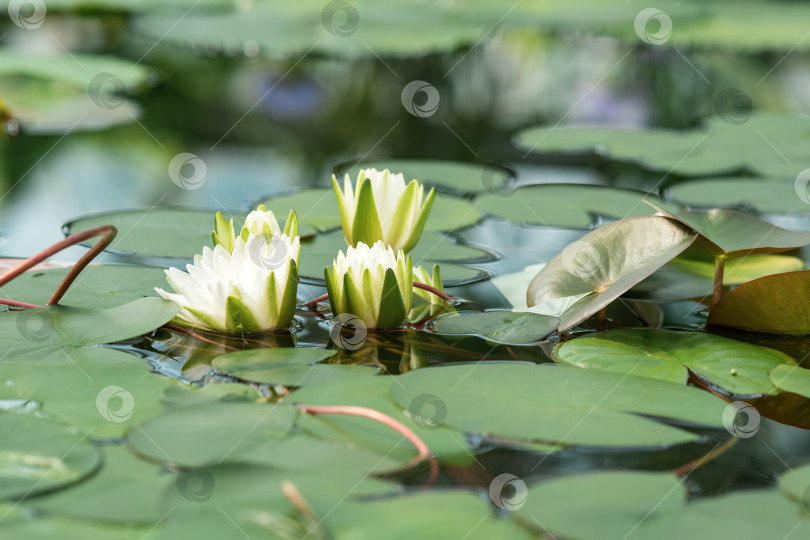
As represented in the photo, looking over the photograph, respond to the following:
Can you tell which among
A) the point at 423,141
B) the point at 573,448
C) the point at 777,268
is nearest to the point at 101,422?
the point at 573,448

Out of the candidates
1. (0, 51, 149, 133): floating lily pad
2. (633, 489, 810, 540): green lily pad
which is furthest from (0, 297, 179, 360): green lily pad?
Answer: (0, 51, 149, 133): floating lily pad

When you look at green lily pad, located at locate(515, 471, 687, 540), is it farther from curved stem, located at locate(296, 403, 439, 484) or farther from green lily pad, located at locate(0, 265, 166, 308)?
green lily pad, located at locate(0, 265, 166, 308)

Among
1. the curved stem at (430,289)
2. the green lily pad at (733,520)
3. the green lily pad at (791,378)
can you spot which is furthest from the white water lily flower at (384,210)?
the green lily pad at (733,520)

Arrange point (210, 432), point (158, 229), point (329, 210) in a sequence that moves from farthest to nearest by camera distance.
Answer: point (329, 210) → point (158, 229) → point (210, 432)

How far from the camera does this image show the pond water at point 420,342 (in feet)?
2.41

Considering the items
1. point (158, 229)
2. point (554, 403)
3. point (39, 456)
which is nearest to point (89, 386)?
point (39, 456)

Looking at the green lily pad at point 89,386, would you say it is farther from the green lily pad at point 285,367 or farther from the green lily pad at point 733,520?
the green lily pad at point 733,520

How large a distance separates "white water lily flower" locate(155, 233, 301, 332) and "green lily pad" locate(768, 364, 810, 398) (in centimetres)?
65

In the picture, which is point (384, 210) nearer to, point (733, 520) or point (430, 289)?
point (430, 289)

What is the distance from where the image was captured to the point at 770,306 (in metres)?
1.18

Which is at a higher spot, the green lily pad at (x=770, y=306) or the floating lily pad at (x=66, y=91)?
the floating lily pad at (x=66, y=91)

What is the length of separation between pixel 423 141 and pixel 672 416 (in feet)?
5.65

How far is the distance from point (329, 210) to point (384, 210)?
1.41 feet

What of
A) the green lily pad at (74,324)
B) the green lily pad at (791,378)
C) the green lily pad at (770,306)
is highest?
the green lily pad at (770,306)
